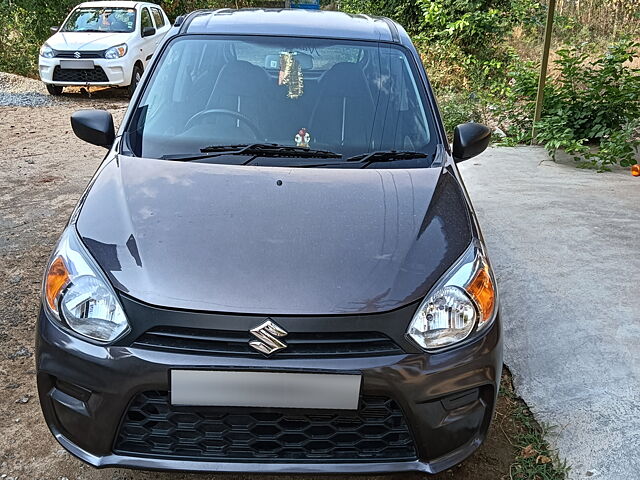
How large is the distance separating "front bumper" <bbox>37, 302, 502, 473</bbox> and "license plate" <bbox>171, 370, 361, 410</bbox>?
0.02 m

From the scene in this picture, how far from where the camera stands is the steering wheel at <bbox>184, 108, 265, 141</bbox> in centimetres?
290

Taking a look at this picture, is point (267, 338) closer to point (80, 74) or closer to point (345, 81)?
point (345, 81)

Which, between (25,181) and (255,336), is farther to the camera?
(25,181)

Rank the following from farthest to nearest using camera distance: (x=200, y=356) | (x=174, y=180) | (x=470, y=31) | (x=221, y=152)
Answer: (x=470, y=31)
(x=221, y=152)
(x=174, y=180)
(x=200, y=356)

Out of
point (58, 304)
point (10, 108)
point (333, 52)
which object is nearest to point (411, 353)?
point (58, 304)

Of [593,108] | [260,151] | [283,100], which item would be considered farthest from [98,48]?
[260,151]

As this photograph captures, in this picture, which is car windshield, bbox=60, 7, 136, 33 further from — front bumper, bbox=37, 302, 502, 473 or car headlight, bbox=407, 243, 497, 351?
car headlight, bbox=407, 243, 497, 351

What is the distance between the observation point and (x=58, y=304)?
6.69 feet

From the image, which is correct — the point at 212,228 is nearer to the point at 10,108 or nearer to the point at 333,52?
the point at 333,52

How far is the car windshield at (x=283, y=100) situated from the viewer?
2.85m

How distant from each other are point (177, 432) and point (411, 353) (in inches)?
29.0

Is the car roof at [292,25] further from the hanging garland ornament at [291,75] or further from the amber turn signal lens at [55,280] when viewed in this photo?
the amber turn signal lens at [55,280]

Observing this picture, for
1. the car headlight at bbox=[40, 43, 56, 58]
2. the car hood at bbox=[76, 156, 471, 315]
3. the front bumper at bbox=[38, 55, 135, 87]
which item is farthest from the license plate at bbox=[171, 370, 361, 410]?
the car headlight at bbox=[40, 43, 56, 58]

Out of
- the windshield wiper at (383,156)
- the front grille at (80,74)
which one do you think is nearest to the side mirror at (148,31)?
the front grille at (80,74)
